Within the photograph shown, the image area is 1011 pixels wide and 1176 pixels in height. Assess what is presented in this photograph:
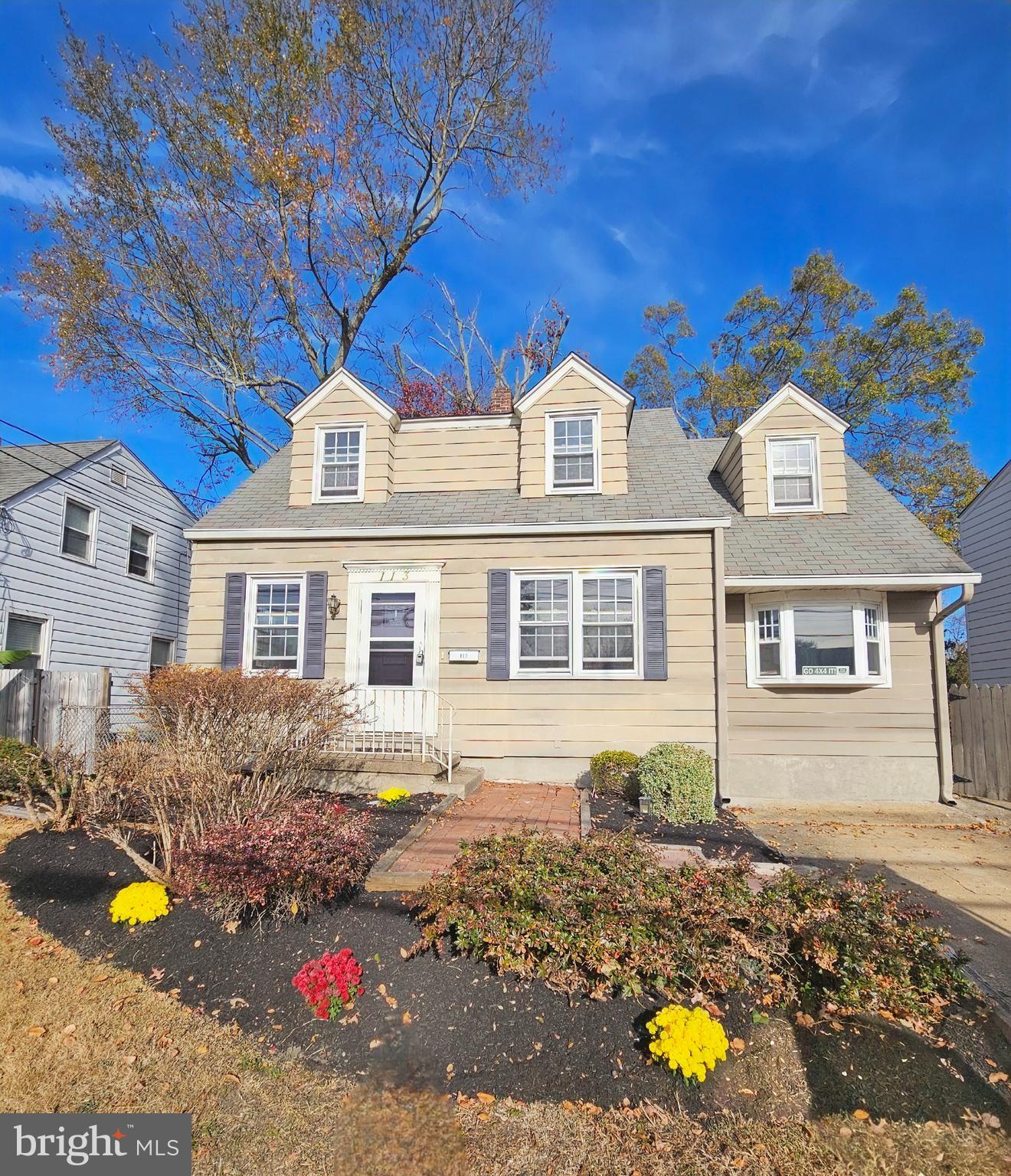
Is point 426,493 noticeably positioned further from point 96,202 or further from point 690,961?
point 96,202

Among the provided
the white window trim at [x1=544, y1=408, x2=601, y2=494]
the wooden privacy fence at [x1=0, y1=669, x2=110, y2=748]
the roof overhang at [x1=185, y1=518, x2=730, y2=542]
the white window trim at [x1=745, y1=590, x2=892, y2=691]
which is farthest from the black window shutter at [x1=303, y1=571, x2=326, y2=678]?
the white window trim at [x1=745, y1=590, x2=892, y2=691]

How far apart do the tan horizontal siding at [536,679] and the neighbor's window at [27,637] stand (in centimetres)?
526

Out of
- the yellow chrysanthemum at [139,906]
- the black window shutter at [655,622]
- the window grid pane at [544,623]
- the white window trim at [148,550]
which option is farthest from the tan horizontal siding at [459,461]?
the white window trim at [148,550]

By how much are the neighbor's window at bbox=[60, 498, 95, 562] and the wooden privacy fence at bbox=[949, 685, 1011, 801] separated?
1746cm

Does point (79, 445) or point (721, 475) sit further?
point (79, 445)

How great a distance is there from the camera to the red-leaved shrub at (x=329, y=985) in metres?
3.39

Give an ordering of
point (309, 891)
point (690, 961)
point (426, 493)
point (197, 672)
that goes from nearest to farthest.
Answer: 1. point (690, 961)
2. point (309, 891)
3. point (197, 672)
4. point (426, 493)

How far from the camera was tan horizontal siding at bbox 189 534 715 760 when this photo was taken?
877cm

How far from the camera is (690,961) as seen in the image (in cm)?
345

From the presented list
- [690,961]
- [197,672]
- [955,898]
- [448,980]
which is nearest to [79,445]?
[197,672]

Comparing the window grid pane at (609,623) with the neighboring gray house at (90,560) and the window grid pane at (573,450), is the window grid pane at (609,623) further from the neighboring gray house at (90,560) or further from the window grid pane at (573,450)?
the neighboring gray house at (90,560)

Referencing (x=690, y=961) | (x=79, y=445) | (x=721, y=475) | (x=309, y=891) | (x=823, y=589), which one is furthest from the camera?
(x=79, y=445)

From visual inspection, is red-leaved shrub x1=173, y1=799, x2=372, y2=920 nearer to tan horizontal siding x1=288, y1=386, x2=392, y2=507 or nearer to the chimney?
tan horizontal siding x1=288, y1=386, x2=392, y2=507

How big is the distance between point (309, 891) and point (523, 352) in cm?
1847
